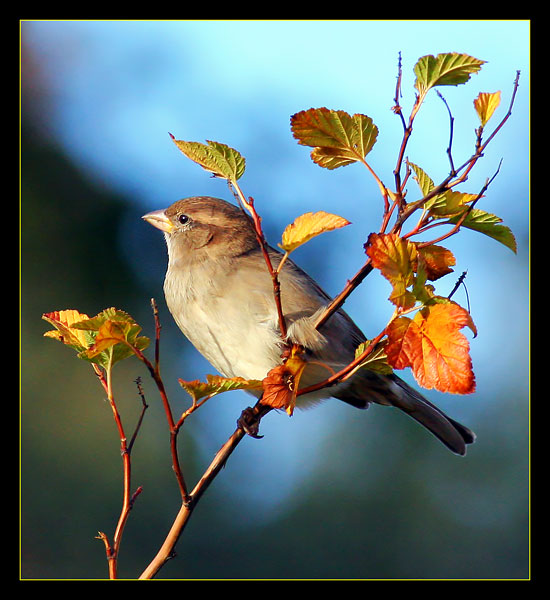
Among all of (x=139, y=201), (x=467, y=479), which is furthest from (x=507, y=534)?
(x=139, y=201)

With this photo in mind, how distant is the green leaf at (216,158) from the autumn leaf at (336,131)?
20cm

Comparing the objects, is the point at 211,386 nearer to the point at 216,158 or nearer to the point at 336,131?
the point at 216,158

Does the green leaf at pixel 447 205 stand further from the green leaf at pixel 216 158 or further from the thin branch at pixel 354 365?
the green leaf at pixel 216 158

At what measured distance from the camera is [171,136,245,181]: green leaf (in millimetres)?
2352

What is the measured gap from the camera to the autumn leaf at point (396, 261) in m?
2.10

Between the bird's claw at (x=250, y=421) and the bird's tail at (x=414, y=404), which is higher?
the bird's claw at (x=250, y=421)

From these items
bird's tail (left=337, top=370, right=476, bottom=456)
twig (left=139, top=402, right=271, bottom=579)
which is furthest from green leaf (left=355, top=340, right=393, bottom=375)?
bird's tail (left=337, top=370, right=476, bottom=456)

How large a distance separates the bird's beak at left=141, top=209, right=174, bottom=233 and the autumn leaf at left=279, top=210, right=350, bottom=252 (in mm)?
2199

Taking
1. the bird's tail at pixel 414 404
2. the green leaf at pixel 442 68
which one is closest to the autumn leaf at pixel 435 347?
the green leaf at pixel 442 68

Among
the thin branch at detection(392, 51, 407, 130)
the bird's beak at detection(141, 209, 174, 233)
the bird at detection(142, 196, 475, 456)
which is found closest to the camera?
the thin branch at detection(392, 51, 407, 130)

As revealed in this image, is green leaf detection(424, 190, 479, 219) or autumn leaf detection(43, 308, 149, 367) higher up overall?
green leaf detection(424, 190, 479, 219)

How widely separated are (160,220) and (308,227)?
235cm

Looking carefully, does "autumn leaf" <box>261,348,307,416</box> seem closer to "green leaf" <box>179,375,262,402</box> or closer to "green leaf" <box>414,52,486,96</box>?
"green leaf" <box>179,375,262,402</box>

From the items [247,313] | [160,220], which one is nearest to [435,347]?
[247,313]
